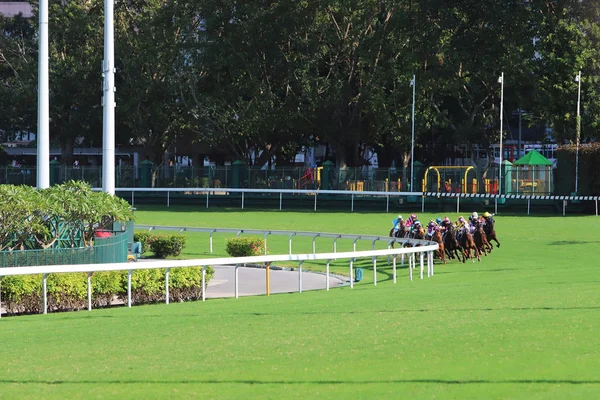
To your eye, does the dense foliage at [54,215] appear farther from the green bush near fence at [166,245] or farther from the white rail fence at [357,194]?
the white rail fence at [357,194]

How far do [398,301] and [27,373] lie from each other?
20.5 feet

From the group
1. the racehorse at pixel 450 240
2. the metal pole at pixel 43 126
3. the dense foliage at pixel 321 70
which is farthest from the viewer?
the dense foliage at pixel 321 70

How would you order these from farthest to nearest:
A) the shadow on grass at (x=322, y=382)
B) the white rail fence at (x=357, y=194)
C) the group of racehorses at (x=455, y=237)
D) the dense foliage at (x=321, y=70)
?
the dense foliage at (x=321, y=70) < the white rail fence at (x=357, y=194) < the group of racehorses at (x=455, y=237) < the shadow on grass at (x=322, y=382)

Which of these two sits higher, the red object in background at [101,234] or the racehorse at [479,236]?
the red object in background at [101,234]

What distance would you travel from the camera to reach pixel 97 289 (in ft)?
51.2

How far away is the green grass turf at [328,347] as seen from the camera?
7.40 m

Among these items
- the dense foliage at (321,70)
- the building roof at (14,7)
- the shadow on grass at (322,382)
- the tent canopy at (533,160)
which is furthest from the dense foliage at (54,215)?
the building roof at (14,7)

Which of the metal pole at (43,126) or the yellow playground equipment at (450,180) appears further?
the yellow playground equipment at (450,180)

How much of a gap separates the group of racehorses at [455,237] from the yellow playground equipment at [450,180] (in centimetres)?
1785

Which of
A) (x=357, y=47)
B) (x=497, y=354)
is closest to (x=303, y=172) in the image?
(x=357, y=47)

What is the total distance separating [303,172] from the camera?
159 feet

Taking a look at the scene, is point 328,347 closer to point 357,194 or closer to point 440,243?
point 440,243

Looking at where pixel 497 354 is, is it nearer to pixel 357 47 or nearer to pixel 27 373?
pixel 27 373

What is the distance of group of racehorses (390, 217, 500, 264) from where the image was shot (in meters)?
23.7
